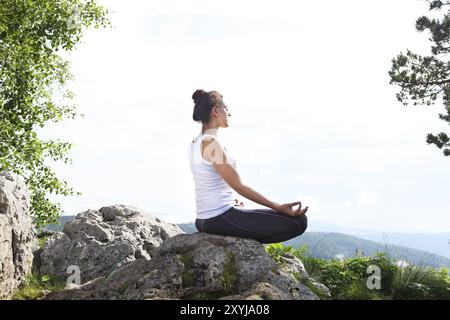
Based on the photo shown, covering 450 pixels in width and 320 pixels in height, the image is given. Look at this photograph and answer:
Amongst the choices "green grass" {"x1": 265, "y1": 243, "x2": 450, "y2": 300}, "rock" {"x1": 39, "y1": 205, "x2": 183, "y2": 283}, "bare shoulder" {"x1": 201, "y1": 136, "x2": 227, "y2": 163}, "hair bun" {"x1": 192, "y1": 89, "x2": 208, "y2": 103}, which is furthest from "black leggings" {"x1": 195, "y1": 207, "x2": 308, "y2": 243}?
"rock" {"x1": 39, "y1": 205, "x2": 183, "y2": 283}

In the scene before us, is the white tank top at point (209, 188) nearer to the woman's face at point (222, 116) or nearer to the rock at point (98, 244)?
the woman's face at point (222, 116)

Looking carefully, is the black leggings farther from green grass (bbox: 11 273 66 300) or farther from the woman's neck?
green grass (bbox: 11 273 66 300)

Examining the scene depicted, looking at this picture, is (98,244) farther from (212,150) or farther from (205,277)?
(212,150)

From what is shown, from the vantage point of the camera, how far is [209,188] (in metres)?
6.90

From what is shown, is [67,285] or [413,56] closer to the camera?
[67,285]

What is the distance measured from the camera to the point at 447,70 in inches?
812

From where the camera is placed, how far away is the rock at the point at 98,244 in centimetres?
1043

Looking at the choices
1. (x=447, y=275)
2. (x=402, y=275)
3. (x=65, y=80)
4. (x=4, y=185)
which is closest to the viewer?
(x=4, y=185)

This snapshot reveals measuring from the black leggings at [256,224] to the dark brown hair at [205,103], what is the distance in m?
1.28

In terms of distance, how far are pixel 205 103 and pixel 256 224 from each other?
1.73 metres

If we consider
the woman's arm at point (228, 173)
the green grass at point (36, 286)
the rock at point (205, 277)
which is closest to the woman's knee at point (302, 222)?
the woman's arm at point (228, 173)
